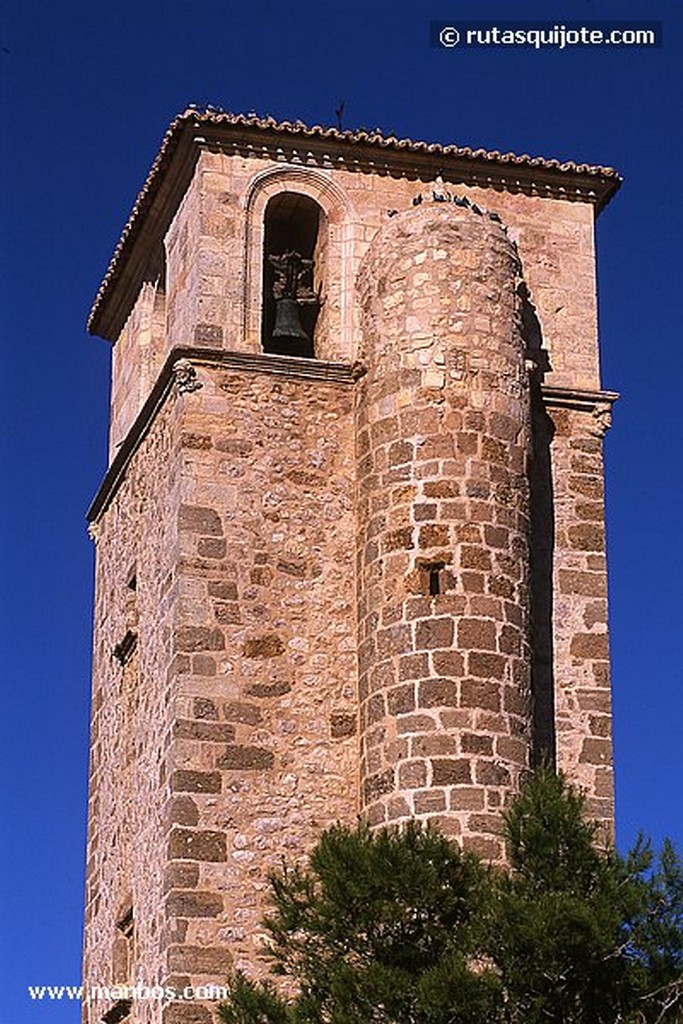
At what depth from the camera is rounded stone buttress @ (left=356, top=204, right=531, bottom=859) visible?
57.5 ft

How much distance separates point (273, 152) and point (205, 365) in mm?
2164

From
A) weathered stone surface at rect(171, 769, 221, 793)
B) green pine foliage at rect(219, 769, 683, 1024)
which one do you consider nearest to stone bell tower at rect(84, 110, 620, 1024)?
weathered stone surface at rect(171, 769, 221, 793)

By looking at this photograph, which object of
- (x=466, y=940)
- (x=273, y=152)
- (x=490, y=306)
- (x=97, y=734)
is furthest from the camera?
(x=97, y=734)

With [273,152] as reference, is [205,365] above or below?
below

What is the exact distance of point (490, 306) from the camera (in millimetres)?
18938

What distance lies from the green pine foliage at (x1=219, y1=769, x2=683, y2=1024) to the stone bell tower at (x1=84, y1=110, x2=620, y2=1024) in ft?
6.21

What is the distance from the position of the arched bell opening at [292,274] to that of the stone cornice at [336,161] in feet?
1.55

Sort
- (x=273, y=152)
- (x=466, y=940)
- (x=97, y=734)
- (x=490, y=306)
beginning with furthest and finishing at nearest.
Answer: (x=97, y=734)
(x=273, y=152)
(x=490, y=306)
(x=466, y=940)

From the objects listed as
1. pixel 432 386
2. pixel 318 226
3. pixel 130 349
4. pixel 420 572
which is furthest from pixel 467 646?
pixel 130 349

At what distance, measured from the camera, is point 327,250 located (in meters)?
20.5

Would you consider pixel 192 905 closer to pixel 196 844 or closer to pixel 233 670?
pixel 196 844

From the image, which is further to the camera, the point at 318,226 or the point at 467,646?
the point at 318,226

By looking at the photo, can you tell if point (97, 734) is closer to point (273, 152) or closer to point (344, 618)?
point (344, 618)

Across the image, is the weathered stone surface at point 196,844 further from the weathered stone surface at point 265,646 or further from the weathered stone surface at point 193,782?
the weathered stone surface at point 265,646
